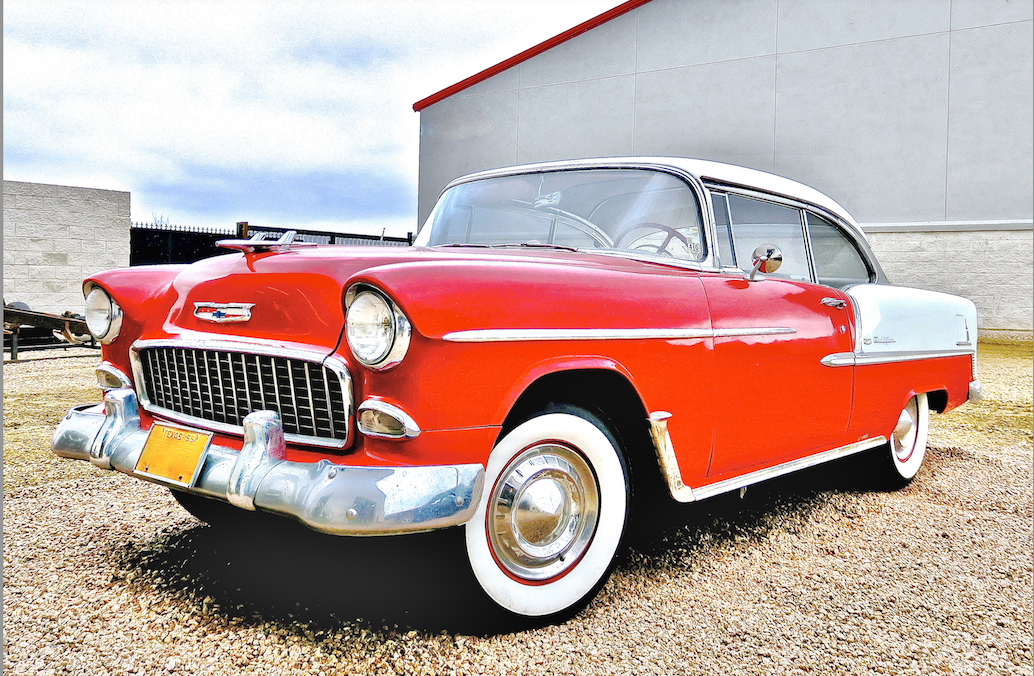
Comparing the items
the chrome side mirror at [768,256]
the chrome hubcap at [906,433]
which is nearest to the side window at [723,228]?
the chrome side mirror at [768,256]

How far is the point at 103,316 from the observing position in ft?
8.78

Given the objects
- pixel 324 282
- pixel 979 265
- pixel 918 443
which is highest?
pixel 979 265

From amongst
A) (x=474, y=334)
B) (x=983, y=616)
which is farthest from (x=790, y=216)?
(x=474, y=334)

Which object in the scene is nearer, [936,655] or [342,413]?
[342,413]

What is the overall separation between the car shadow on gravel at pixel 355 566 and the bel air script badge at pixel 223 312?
0.84 m

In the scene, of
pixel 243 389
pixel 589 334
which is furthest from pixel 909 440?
pixel 243 389

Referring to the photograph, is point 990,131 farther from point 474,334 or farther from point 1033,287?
point 474,334

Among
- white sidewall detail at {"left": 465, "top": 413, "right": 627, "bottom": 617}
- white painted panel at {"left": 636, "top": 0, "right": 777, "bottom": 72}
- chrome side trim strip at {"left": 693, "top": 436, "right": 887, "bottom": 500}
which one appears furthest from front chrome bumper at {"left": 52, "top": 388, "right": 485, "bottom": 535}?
white painted panel at {"left": 636, "top": 0, "right": 777, "bottom": 72}

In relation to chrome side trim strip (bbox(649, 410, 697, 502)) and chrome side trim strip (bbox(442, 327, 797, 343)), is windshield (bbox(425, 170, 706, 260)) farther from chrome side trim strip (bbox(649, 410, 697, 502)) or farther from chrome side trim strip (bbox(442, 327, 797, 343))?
chrome side trim strip (bbox(649, 410, 697, 502))

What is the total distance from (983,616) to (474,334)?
78.3 inches

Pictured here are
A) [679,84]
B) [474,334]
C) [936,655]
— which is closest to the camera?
[474,334]

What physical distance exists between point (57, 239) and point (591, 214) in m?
10.7

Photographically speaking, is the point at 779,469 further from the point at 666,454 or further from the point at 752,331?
the point at 666,454

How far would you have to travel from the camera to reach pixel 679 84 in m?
13.0
